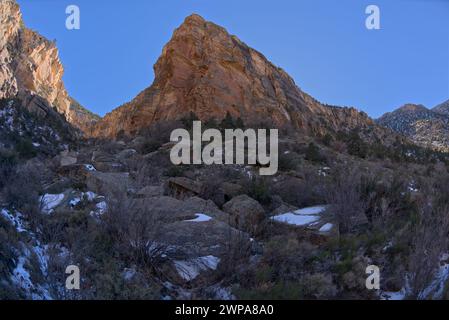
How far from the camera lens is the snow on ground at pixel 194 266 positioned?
19.8ft

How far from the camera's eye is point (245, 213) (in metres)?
8.59

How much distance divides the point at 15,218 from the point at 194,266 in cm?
275

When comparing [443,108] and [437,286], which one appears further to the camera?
[443,108]

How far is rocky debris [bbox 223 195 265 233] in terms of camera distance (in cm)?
810

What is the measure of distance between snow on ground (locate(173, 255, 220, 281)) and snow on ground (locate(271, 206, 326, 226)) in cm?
198

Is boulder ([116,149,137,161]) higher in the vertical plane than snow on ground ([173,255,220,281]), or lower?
higher

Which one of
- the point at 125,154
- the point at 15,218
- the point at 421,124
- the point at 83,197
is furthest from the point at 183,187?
the point at 421,124

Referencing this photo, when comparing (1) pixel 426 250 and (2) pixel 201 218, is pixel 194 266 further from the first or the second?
(1) pixel 426 250

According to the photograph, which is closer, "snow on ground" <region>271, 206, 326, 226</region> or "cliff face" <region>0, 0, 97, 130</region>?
"snow on ground" <region>271, 206, 326, 226</region>

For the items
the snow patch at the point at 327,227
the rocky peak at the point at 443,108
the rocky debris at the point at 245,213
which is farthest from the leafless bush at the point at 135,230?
the rocky peak at the point at 443,108

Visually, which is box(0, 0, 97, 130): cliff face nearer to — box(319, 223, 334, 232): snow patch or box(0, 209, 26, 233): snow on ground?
box(0, 209, 26, 233): snow on ground

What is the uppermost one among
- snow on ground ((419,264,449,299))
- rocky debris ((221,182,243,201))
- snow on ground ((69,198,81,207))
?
rocky debris ((221,182,243,201))

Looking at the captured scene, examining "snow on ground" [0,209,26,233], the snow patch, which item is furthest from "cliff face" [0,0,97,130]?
the snow patch

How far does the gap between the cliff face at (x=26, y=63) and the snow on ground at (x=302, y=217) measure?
32576mm
